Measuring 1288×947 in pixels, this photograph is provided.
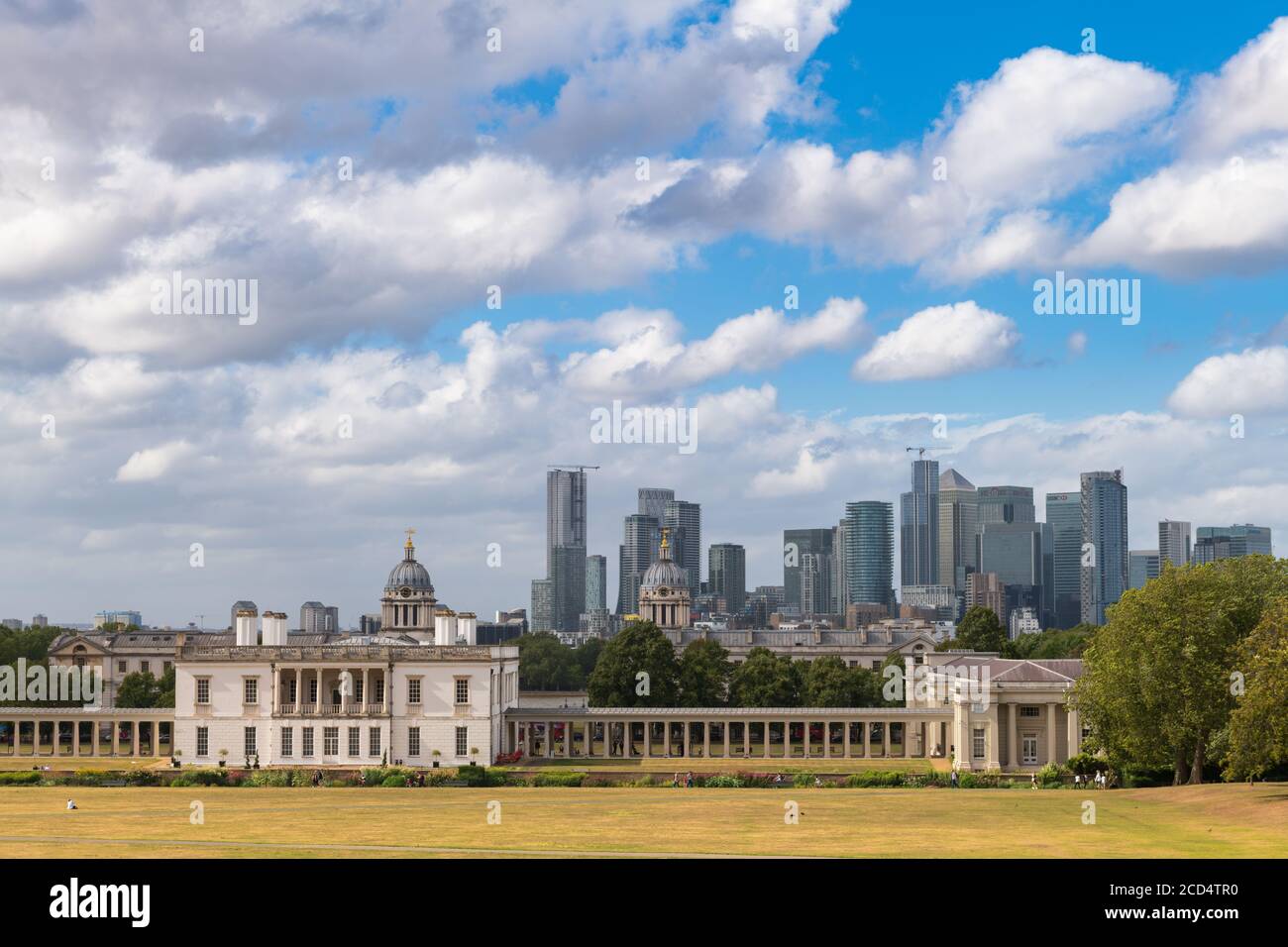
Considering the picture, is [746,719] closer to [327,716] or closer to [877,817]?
[327,716]

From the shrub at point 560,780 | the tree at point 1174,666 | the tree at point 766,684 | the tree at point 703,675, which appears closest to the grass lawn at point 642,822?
the shrub at point 560,780

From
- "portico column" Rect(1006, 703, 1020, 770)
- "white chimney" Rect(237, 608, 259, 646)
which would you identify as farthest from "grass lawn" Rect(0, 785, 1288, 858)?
"white chimney" Rect(237, 608, 259, 646)

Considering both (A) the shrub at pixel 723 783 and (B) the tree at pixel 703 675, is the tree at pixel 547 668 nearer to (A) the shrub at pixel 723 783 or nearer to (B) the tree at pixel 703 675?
(B) the tree at pixel 703 675

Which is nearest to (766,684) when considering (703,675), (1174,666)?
(703,675)

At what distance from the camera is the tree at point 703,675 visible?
390ft

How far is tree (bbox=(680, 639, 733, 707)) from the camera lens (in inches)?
4678

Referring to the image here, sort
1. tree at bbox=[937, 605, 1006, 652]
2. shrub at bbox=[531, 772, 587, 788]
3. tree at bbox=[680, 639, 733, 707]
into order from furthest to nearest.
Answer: tree at bbox=[937, 605, 1006, 652] → tree at bbox=[680, 639, 733, 707] → shrub at bbox=[531, 772, 587, 788]

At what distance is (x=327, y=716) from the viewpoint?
9850cm

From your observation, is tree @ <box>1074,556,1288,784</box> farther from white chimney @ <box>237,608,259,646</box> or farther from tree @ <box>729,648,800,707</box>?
white chimney @ <box>237,608,259,646</box>

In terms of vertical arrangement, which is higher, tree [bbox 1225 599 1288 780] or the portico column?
tree [bbox 1225 599 1288 780]

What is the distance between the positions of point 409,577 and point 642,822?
4201 inches

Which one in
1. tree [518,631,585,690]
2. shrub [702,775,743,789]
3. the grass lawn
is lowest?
tree [518,631,585,690]

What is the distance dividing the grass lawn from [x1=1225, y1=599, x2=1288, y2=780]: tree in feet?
6.30

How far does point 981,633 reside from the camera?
132 meters
